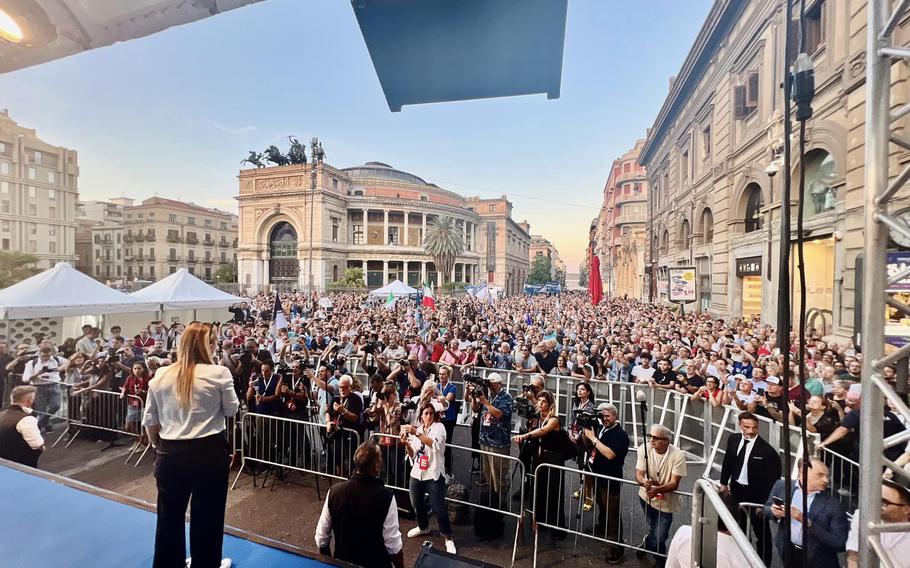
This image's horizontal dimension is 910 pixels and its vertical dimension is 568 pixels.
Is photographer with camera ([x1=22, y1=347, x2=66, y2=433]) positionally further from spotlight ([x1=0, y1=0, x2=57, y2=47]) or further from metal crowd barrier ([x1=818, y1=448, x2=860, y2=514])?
metal crowd barrier ([x1=818, y1=448, x2=860, y2=514])

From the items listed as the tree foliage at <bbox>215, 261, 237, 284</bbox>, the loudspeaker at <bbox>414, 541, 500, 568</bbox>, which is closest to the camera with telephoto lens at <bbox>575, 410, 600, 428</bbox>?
the loudspeaker at <bbox>414, 541, 500, 568</bbox>

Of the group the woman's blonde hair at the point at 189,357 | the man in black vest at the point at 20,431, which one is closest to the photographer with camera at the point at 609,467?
the woman's blonde hair at the point at 189,357

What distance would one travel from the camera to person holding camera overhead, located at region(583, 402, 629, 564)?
4.36 m

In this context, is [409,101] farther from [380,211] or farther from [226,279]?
[226,279]

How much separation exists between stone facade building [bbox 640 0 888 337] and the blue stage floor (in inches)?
186

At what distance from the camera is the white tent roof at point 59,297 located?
9320 mm

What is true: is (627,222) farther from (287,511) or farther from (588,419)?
(287,511)

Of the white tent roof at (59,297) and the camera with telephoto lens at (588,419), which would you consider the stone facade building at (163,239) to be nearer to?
the white tent roof at (59,297)

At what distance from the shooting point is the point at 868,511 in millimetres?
1723

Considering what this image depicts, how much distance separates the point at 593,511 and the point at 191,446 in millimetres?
4002

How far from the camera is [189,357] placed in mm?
2676

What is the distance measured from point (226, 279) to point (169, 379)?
77316 millimetres

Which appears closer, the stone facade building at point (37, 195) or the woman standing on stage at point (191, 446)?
the woman standing on stage at point (191, 446)

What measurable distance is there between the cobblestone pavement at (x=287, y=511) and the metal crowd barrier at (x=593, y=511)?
19 centimetres
